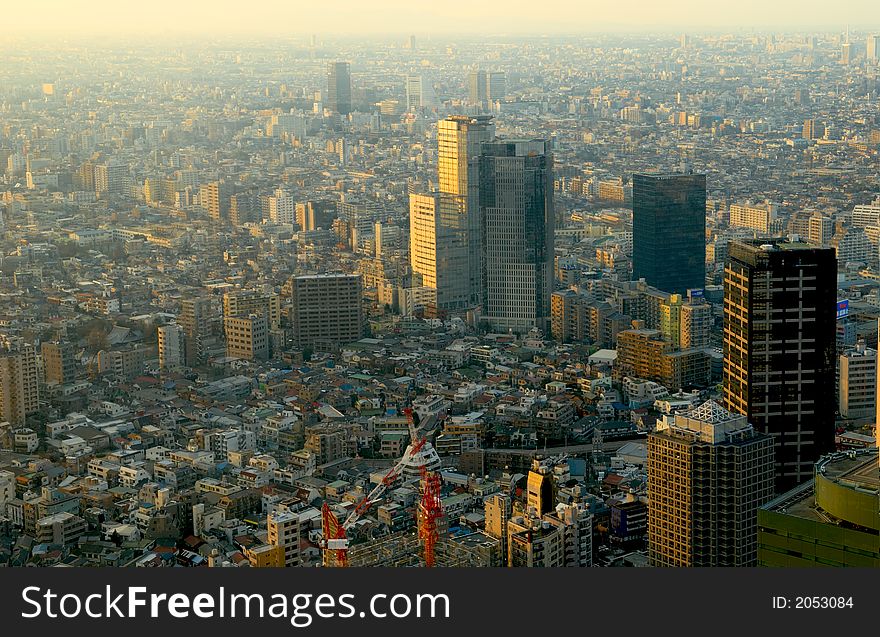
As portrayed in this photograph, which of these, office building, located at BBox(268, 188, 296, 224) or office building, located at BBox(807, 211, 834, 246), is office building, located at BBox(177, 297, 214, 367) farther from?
office building, located at BBox(807, 211, 834, 246)

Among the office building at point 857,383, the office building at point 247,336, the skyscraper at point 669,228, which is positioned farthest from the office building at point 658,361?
the office building at point 247,336

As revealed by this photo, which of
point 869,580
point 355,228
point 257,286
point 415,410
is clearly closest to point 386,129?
point 355,228

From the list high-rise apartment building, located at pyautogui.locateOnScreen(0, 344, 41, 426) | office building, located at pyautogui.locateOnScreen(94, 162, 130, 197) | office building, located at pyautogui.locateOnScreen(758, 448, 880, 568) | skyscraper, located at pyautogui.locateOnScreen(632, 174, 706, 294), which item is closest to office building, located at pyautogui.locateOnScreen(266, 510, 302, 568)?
office building, located at pyautogui.locateOnScreen(758, 448, 880, 568)

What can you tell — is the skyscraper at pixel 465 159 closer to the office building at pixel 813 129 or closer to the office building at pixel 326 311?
the office building at pixel 326 311

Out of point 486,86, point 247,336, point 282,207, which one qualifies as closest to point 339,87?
point 486,86

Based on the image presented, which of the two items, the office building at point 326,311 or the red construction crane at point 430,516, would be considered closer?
the red construction crane at point 430,516

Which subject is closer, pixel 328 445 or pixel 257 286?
pixel 328 445

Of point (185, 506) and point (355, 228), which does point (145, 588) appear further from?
point (355, 228)
